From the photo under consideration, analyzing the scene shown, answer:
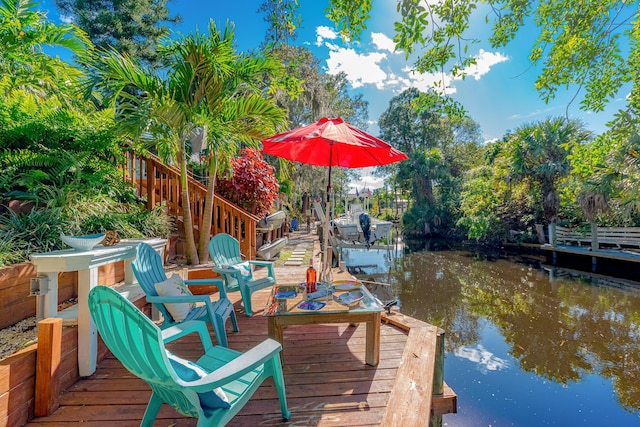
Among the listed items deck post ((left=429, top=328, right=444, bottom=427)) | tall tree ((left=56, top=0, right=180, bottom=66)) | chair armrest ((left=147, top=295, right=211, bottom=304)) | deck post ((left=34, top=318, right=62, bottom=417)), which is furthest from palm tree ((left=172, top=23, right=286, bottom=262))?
tall tree ((left=56, top=0, right=180, bottom=66))

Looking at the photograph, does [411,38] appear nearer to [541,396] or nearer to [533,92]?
[533,92]

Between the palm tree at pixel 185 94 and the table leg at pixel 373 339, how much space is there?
3.04 metres

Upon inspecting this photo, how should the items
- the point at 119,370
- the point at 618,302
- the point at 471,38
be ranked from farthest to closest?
1. the point at 618,302
2. the point at 471,38
3. the point at 119,370

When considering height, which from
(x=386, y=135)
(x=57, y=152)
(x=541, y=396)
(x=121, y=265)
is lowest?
(x=541, y=396)

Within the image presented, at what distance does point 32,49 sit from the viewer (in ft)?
13.4

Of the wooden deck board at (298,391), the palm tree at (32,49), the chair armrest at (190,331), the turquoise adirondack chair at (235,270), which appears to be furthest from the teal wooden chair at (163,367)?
the palm tree at (32,49)

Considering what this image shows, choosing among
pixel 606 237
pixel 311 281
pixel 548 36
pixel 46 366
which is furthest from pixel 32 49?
pixel 606 237

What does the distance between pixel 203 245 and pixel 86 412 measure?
3124 mm

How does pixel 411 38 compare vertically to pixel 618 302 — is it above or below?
above

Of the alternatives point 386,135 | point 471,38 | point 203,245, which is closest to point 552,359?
point 471,38

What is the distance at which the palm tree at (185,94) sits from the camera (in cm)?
378

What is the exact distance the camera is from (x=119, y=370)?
2.21m

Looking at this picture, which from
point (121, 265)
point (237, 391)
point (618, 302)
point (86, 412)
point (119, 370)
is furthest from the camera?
point (618, 302)

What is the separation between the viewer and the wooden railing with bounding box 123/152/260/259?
483cm
